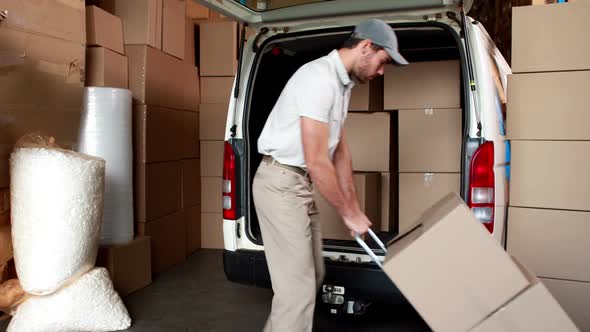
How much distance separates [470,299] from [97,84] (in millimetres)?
2771

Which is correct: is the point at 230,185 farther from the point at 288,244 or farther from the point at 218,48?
the point at 218,48

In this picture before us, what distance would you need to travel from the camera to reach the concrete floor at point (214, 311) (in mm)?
3137

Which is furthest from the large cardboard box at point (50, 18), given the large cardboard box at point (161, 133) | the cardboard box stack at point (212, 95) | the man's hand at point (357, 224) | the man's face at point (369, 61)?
the man's hand at point (357, 224)

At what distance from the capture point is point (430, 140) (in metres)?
3.12

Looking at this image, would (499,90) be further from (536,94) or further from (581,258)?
(581,258)

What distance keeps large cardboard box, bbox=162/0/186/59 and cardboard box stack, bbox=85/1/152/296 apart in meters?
0.45

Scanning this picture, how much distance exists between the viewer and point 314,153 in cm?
201

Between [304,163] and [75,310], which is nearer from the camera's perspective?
[304,163]

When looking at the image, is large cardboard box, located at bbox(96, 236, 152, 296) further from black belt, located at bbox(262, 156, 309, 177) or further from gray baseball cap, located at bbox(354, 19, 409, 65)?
gray baseball cap, located at bbox(354, 19, 409, 65)

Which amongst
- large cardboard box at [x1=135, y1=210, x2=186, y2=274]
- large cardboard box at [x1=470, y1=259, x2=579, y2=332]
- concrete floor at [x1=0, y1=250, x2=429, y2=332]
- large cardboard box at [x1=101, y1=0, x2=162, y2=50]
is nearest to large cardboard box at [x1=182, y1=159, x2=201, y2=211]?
large cardboard box at [x1=135, y1=210, x2=186, y2=274]

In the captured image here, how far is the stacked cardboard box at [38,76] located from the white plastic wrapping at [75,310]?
1.14 feet

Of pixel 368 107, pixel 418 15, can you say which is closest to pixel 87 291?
pixel 368 107

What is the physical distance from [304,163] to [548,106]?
1273 mm

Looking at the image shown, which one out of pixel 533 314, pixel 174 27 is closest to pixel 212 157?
pixel 174 27
